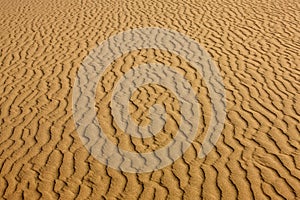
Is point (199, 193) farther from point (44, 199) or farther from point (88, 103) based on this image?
point (88, 103)

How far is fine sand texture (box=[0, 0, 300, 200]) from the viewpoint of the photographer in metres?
5.51

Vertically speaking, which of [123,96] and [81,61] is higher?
[81,61]

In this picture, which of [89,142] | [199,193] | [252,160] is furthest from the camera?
[89,142]

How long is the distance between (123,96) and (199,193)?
339 cm

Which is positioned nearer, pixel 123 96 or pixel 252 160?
pixel 252 160

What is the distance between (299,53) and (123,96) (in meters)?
4.96

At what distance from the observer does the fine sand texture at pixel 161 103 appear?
18.1 ft

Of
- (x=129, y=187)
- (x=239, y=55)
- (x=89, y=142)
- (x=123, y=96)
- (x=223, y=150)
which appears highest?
(x=239, y=55)

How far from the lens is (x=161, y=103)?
7656mm

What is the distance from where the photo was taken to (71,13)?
→ 13.9 meters

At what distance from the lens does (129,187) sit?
5.50m

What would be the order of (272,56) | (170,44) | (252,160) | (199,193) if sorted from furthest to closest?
(170,44), (272,56), (252,160), (199,193)

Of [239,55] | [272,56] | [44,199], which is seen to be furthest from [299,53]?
[44,199]

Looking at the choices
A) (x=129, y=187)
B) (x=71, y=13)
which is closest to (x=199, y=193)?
(x=129, y=187)
